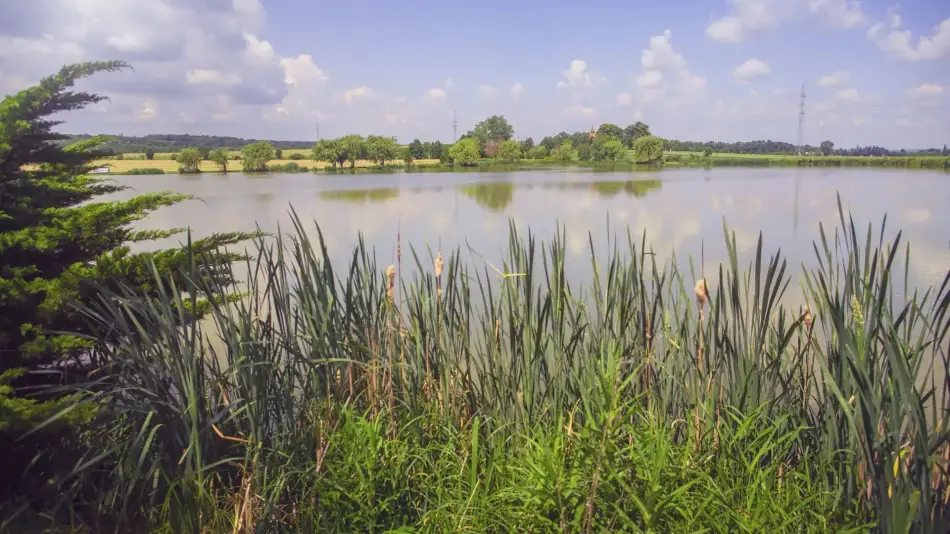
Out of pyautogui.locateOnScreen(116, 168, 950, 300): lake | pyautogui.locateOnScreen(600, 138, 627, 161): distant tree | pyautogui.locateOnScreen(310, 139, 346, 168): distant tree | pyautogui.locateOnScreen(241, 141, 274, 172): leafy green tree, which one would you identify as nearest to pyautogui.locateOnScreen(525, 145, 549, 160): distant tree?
pyautogui.locateOnScreen(600, 138, 627, 161): distant tree

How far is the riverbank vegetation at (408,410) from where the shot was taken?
140cm

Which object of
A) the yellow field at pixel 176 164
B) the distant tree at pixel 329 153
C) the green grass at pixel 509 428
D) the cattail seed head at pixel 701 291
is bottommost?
the green grass at pixel 509 428

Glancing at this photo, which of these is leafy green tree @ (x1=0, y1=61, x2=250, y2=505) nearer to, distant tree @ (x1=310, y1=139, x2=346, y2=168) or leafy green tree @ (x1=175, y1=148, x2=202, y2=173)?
leafy green tree @ (x1=175, y1=148, x2=202, y2=173)

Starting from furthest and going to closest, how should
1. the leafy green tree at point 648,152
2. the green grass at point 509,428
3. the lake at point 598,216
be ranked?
the leafy green tree at point 648,152, the lake at point 598,216, the green grass at point 509,428

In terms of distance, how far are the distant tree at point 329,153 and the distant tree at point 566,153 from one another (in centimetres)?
1796

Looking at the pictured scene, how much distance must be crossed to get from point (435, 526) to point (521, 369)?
0.57 metres

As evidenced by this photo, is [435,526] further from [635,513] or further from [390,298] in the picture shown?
[390,298]

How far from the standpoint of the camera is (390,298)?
1.89 metres

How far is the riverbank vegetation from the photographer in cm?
140

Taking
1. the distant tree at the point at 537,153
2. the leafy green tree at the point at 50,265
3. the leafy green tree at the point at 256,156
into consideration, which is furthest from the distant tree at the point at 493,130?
the leafy green tree at the point at 50,265

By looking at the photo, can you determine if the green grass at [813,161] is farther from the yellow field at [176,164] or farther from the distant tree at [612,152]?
the yellow field at [176,164]

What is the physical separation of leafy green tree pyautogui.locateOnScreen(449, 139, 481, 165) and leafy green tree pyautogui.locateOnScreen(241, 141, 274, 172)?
14.6 meters

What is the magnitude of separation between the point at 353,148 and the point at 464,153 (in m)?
10.8

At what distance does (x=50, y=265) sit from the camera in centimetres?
189
